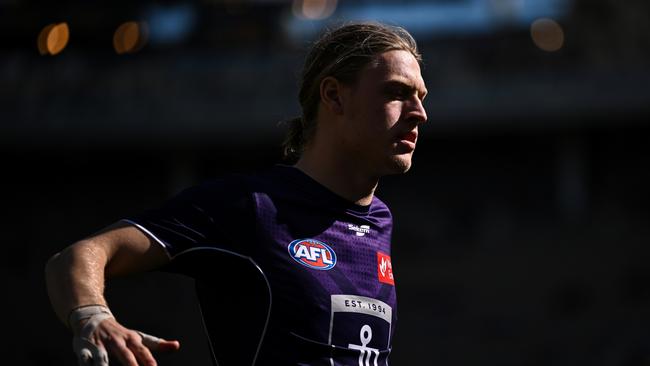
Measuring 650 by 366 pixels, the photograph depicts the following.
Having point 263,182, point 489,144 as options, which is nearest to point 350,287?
point 263,182

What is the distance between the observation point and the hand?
83.7 inches

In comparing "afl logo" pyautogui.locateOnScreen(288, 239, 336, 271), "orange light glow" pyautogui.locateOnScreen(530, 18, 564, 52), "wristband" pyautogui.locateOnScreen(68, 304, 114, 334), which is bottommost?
"wristband" pyautogui.locateOnScreen(68, 304, 114, 334)

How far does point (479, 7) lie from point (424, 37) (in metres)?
1.99

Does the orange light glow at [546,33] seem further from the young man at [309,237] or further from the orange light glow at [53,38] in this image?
the young man at [309,237]

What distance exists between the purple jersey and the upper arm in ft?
0.09

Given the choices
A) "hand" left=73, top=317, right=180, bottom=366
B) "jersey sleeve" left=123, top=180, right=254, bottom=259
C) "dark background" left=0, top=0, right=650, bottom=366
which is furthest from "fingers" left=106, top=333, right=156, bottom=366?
"dark background" left=0, top=0, right=650, bottom=366

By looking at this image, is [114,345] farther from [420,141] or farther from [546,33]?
[546,33]

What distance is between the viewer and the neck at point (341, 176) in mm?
2986

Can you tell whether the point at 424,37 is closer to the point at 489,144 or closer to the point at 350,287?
the point at 489,144

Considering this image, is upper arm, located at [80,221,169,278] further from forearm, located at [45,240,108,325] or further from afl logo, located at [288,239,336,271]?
afl logo, located at [288,239,336,271]

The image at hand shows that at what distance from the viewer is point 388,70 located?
9.59 ft

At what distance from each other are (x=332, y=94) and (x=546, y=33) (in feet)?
85.9

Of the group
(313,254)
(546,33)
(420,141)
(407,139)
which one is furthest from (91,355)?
(546,33)

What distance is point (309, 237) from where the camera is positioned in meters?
2.85
